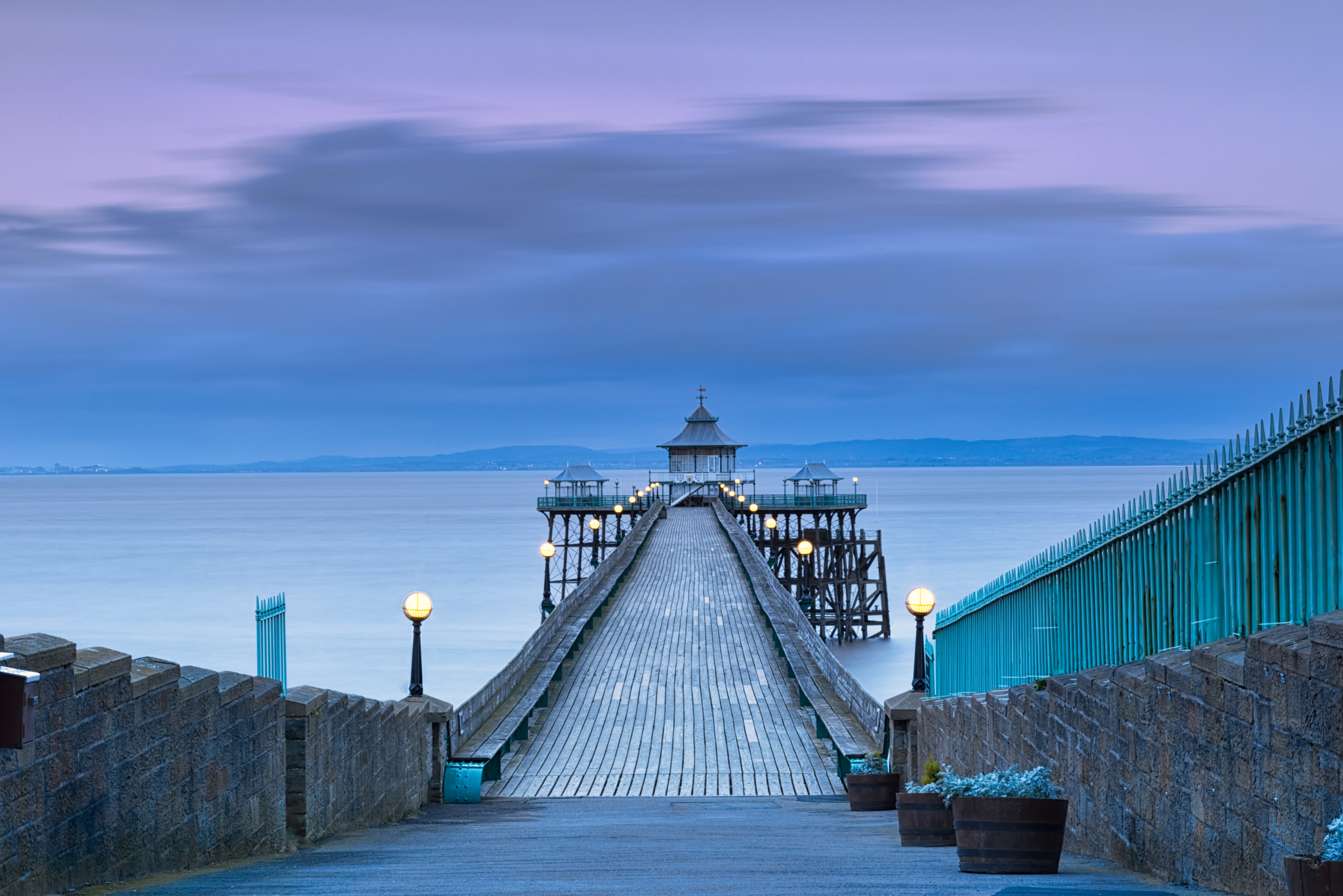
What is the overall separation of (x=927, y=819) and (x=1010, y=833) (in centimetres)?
150

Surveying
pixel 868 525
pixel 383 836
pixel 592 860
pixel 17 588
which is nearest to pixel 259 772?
pixel 383 836

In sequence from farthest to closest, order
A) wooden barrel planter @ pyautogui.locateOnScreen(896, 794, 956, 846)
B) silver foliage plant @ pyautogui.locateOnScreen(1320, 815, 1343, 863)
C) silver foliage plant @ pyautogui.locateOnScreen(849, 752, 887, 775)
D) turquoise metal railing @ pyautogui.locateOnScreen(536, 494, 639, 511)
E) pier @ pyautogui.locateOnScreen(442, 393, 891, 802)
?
turquoise metal railing @ pyautogui.locateOnScreen(536, 494, 639, 511) → pier @ pyautogui.locateOnScreen(442, 393, 891, 802) → silver foliage plant @ pyautogui.locateOnScreen(849, 752, 887, 775) → wooden barrel planter @ pyautogui.locateOnScreen(896, 794, 956, 846) → silver foliage plant @ pyautogui.locateOnScreen(1320, 815, 1343, 863)

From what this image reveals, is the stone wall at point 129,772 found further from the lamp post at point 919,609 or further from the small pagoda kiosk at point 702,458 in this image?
the small pagoda kiosk at point 702,458

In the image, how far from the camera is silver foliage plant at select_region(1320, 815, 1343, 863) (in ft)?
12.1

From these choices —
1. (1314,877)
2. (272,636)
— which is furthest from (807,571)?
(1314,877)

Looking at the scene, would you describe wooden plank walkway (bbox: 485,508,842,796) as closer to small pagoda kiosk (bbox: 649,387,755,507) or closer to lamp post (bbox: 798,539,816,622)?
lamp post (bbox: 798,539,816,622)

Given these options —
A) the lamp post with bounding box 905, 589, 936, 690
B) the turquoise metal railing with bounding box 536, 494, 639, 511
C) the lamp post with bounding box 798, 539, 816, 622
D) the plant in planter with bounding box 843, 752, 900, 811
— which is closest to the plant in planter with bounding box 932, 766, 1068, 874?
the plant in planter with bounding box 843, 752, 900, 811

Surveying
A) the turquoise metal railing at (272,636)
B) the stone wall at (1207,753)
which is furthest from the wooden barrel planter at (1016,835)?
the turquoise metal railing at (272,636)

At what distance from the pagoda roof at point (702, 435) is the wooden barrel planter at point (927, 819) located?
70745 millimetres

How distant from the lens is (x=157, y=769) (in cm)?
609

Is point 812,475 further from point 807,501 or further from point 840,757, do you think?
point 840,757

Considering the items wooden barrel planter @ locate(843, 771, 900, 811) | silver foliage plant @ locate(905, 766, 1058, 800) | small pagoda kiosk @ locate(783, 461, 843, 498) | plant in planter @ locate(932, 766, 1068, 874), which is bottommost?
wooden barrel planter @ locate(843, 771, 900, 811)

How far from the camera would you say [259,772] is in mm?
7488

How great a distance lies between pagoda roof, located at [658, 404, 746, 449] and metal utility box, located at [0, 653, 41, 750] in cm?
7397
